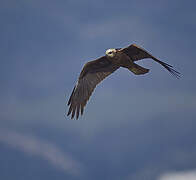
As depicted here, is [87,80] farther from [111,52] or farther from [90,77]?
[111,52]

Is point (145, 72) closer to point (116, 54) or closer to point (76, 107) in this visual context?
point (116, 54)

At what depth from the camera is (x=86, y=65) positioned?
15797 mm

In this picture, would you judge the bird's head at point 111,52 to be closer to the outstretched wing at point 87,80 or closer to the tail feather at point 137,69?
the tail feather at point 137,69

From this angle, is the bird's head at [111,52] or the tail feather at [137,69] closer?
the bird's head at [111,52]

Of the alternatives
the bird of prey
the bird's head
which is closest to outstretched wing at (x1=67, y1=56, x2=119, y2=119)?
the bird of prey

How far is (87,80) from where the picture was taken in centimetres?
1603

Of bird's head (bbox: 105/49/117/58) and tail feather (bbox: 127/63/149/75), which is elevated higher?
bird's head (bbox: 105/49/117/58)

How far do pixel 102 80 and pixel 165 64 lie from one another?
330 centimetres

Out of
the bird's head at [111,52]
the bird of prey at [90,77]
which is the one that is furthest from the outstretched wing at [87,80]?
the bird's head at [111,52]

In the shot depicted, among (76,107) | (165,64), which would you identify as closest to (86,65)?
(76,107)

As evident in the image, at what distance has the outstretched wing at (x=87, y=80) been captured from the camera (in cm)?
1578

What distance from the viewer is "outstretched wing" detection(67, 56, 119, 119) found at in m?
15.8

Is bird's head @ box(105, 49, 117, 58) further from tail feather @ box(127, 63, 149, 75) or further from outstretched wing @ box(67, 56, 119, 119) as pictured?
outstretched wing @ box(67, 56, 119, 119)

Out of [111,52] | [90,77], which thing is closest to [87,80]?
[90,77]
